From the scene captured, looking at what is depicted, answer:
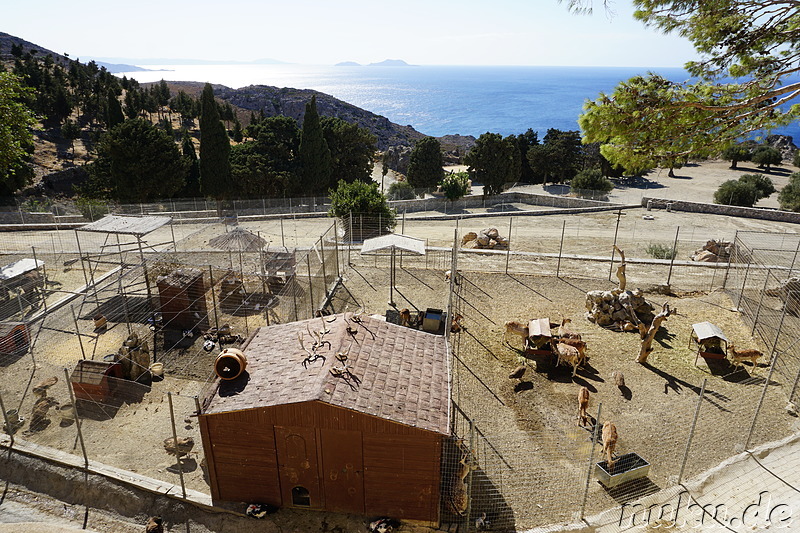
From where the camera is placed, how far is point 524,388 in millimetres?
13914

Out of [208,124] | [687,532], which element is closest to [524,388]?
[687,532]

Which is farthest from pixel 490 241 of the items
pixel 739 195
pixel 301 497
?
pixel 739 195

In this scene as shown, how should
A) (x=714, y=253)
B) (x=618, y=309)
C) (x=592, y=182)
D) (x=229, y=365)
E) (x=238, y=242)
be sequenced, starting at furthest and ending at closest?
(x=592, y=182) < (x=714, y=253) < (x=238, y=242) < (x=618, y=309) < (x=229, y=365)

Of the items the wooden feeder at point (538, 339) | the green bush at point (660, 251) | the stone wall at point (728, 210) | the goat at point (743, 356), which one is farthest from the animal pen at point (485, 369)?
the stone wall at point (728, 210)

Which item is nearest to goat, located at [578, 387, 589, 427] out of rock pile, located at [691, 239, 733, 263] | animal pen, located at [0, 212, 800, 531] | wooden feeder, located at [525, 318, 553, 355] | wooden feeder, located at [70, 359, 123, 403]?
animal pen, located at [0, 212, 800, 531]

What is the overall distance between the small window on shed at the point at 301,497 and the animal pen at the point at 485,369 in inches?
77.3

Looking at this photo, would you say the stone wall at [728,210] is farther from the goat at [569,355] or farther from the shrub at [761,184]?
the goat at [569,355]

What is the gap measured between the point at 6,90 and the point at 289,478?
22.9m

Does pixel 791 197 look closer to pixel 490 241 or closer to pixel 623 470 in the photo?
pixel 490 241

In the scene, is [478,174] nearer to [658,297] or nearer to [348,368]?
[658,297]

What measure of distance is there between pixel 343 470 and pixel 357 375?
69.0 inches

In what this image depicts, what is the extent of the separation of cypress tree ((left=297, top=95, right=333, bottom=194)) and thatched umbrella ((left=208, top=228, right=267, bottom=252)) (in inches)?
1069

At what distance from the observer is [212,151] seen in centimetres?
4059

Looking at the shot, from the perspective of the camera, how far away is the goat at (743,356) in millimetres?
14203
